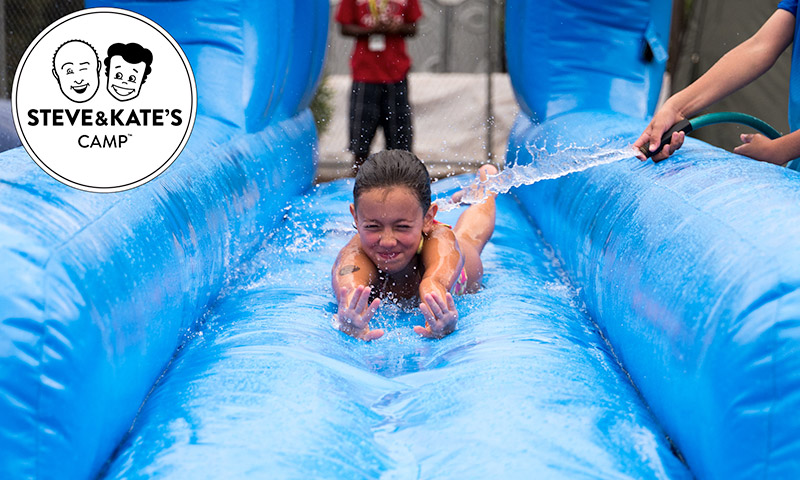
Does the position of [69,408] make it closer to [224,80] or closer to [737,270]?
[737,270]

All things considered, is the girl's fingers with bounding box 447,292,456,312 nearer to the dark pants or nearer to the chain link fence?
the dark pants

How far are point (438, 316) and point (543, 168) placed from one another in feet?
4.08

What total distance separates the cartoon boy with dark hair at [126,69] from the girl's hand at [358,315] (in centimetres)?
57

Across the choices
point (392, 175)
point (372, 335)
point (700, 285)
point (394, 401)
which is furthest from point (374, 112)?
point (700, 285)

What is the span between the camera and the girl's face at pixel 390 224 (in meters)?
1.70

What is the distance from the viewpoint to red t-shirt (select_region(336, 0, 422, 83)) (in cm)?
410

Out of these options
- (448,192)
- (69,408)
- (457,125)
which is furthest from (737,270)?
(457,125)

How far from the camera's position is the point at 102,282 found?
3.85 ft

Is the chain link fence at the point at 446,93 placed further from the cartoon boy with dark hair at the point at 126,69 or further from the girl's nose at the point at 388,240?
the cartoon boy with dark hair at the point at 126,69

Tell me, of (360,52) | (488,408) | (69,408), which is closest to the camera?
(69,408)

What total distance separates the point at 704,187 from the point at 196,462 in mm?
966

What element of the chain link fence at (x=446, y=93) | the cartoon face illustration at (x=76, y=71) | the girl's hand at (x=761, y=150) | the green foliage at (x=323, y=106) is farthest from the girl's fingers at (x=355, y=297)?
the green foliage at (x=323, y=106)

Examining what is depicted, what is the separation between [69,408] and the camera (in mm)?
1032

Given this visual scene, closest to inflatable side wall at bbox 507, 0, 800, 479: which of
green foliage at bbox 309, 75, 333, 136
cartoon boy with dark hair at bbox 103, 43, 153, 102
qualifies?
cartoon boy with dark hair at bbox 103, 43, 153, 102
